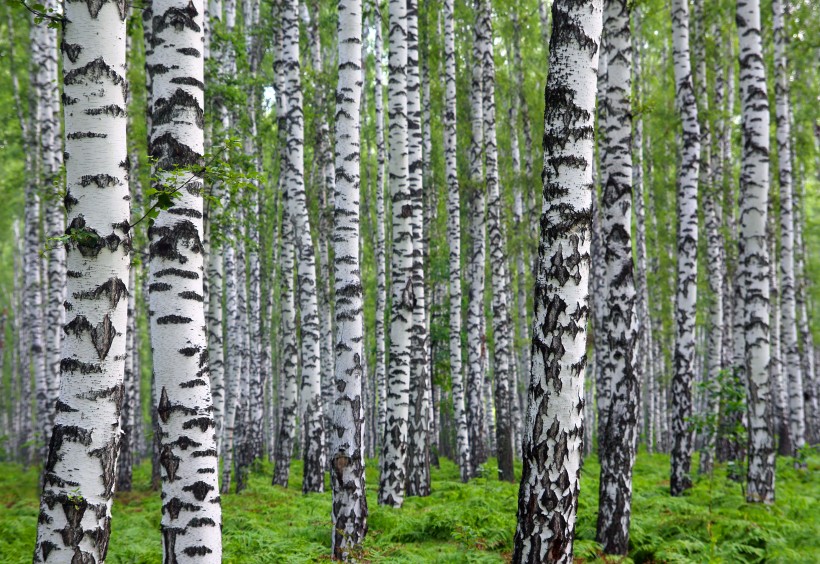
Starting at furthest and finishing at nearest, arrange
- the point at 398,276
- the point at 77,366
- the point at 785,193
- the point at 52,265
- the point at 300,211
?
1. the point at 785,193
2. the point at 52,265
3. the point at 300,211
4. the point at 398,276
5. the point at 77,366

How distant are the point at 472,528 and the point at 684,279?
556 centimetres

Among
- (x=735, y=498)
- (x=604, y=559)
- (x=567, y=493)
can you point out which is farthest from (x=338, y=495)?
(x=735, y=498)

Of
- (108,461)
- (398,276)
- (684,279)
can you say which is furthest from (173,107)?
(684,279)

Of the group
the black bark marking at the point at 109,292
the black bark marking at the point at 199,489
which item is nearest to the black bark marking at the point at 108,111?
the black bark marking at the point at 109,292

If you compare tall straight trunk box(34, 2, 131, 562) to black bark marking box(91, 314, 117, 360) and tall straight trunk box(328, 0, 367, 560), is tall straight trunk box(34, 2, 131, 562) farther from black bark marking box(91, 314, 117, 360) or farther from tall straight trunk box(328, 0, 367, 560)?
tall straight trunk box(328, 0, 367, 560)

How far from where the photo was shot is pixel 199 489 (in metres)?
4.05

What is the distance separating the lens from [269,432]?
28.0m

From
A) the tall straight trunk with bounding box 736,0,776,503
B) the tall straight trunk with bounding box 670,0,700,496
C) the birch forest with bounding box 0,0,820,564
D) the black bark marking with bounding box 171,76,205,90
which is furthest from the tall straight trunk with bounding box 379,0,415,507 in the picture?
the black bark marking with bounding box 171,76,205,90

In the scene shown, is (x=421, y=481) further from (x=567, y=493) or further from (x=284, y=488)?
(x=567, y=493)

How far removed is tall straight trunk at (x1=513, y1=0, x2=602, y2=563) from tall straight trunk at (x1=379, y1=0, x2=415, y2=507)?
16.9 feet

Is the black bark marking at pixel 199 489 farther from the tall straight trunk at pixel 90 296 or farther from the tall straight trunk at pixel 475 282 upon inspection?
the tall straight trunk at pixel 475 282

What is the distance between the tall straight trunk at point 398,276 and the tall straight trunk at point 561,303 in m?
5.15

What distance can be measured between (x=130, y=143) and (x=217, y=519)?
12067mm

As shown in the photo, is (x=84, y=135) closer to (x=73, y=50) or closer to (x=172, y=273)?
(x=73, y=50)
